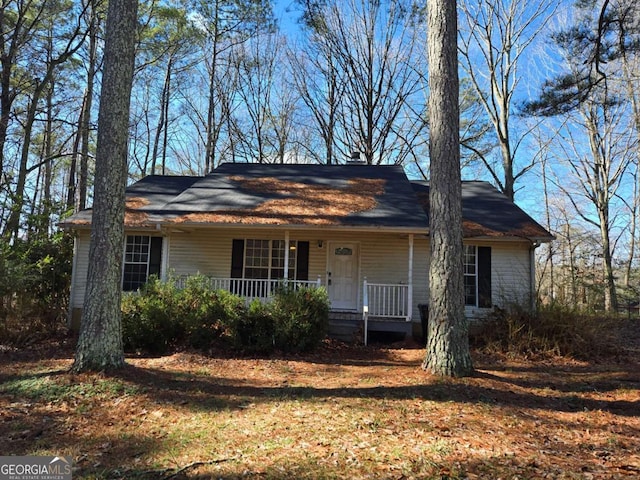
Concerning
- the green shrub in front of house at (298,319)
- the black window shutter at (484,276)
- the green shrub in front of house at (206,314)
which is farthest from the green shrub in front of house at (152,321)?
the black window shutter at (484,276)

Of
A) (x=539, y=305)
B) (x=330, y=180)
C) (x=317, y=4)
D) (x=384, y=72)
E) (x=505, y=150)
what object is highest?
(x=384, y=72)

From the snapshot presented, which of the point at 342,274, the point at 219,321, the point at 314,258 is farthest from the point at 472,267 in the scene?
the point at 219,321

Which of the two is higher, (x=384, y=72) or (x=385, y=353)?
(x=384, y=72)

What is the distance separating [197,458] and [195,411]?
1.32m

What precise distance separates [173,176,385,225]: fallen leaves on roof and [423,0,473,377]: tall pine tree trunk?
407cm

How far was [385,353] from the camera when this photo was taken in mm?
8852

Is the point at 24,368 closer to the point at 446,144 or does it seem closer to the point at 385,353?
the point at 385,353

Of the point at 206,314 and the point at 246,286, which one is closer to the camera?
the point at 206,314

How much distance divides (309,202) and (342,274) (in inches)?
89.8

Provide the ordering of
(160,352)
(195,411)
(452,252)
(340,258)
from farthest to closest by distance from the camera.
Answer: (340,258) < (160,352) < (452,252) < (195,411)

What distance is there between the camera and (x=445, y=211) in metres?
6.15

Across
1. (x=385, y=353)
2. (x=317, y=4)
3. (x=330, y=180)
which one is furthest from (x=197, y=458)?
(x=317, y=4)

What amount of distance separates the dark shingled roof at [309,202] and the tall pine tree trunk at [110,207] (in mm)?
4014

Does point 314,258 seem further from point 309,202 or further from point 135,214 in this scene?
point 135,214
